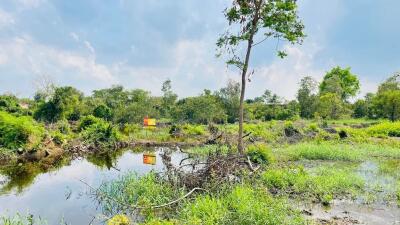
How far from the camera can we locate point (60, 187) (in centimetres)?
1472

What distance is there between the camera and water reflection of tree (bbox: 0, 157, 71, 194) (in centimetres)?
1465

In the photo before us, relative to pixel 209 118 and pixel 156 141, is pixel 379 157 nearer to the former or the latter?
pixel 156 141

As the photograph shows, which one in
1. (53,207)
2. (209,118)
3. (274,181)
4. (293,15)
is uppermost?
(293,15)

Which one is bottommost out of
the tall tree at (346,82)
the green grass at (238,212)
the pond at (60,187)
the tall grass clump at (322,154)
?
the pond at (60,187)

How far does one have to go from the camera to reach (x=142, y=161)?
70.8ft

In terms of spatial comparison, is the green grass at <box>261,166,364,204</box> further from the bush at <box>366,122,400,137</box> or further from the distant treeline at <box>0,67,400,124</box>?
the distant treeline at <box>0,67,400,124</box>

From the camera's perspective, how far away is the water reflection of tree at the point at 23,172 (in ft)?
48.1

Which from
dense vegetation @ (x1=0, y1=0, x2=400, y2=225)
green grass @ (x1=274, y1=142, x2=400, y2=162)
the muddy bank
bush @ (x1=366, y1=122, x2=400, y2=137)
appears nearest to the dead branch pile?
dense vegetation @ (x1=0, y1=0, x2=400, y2=225)

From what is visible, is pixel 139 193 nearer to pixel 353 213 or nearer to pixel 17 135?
pixel 353 213

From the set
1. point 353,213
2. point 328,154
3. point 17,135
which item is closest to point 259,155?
point 328,154

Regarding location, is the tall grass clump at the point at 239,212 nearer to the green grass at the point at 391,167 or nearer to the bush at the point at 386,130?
the green grass at the point at 391,167

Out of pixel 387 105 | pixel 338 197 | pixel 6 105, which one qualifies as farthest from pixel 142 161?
pixel 387 105

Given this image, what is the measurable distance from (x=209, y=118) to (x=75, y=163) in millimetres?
29266

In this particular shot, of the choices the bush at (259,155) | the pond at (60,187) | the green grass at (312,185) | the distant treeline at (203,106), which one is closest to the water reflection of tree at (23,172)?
the pond at (60,187)
